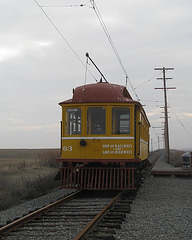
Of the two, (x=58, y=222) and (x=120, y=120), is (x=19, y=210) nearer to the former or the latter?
(x=58, y=222)

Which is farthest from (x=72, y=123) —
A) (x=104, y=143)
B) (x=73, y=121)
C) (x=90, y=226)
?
(x=90, y=226)

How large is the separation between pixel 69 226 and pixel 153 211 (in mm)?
2437

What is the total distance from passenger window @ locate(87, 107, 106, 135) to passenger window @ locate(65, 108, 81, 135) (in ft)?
1.09

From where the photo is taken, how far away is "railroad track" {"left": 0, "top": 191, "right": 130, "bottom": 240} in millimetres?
5484

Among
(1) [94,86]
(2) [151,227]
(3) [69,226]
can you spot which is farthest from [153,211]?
(1) [94,86]

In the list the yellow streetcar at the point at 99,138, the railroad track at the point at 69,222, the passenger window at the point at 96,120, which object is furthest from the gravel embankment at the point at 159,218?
the passenger window at the point at 96,120

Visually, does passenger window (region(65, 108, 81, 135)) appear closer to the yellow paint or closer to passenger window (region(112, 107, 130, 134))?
the yellow paint

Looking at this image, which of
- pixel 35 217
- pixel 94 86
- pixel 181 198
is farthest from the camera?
pixel 94 86

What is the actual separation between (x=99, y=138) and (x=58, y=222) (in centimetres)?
408

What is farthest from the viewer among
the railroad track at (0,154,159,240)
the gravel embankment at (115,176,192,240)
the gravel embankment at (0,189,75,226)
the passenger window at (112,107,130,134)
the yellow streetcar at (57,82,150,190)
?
the passenger window at (112,107,130,134)

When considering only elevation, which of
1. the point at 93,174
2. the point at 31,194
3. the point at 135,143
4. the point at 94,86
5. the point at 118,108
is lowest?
the point at 31,194

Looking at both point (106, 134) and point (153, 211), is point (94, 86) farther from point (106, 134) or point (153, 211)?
point (153, 211)

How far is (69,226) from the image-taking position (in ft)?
20.2

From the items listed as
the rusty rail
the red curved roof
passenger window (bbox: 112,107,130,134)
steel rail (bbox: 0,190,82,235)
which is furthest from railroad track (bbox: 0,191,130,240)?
the red curved roof
